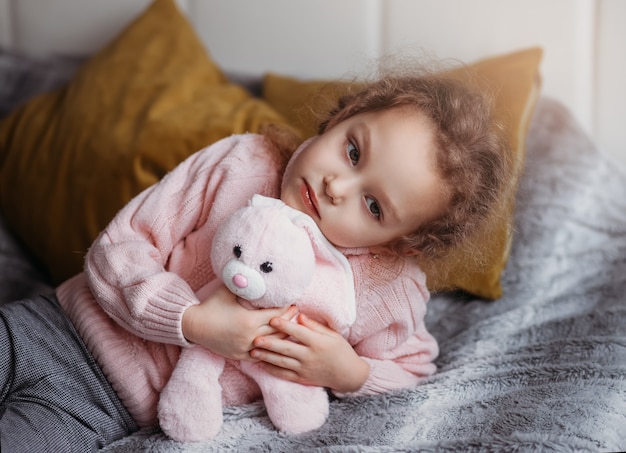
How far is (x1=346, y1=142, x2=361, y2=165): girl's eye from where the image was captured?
3.42ft

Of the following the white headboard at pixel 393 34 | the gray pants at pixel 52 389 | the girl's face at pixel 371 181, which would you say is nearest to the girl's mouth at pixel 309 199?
the girl's face at pixel 371 181

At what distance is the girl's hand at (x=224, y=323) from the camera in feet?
3.33

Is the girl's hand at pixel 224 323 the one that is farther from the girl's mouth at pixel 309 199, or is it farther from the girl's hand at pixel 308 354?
the girl's mouth at pixel 309 199

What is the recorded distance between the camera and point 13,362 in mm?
1075

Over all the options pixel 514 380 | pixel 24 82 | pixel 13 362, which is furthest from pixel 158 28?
pixel 514 380

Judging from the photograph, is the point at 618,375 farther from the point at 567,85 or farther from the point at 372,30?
the point at 372,30

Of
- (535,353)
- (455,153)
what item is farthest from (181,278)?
(535,353)

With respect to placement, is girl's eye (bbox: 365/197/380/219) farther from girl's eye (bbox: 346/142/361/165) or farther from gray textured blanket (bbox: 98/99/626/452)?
gray textured blanket (bbox: 98/99/626/452)

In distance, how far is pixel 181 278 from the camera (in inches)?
42.9

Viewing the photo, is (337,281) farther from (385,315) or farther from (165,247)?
(165,247)

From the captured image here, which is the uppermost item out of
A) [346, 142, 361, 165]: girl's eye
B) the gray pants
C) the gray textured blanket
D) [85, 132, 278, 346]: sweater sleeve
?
[346, 142, 361, 165]: girl's eye

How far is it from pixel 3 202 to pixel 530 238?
1.10m

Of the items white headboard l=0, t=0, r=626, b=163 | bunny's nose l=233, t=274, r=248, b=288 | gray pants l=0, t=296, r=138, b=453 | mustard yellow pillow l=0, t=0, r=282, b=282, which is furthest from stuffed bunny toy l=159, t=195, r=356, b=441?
white headboard l=0, t=0, r=626, b=163

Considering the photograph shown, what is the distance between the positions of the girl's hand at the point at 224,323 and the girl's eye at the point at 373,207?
0.19m
